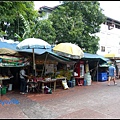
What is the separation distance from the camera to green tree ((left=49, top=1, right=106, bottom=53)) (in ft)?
53.5

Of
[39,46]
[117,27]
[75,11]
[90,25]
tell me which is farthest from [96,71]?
[117,27]

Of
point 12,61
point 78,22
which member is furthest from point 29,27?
point 12,61

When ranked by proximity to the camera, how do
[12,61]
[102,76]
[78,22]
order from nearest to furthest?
[12,61], [102,76], [78,22]

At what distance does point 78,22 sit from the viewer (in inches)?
643

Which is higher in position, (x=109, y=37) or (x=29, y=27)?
(x=109, y=37)

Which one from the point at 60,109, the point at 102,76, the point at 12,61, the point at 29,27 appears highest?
the point at 29,27

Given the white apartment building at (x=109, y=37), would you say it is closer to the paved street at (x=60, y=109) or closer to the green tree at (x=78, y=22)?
the green tree at (x=78, y=22)

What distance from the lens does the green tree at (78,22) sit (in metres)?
16.3

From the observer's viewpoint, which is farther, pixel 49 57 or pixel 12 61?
pixel 49 57

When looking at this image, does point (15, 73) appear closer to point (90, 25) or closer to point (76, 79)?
point (76, 79)

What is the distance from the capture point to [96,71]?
1490 cm

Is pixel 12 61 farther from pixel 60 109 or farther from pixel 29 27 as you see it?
pixel 29 27

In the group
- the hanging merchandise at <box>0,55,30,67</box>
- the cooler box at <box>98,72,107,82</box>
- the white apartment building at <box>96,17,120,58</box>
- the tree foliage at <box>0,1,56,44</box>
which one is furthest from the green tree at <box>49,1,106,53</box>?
the hanging merchandise at <box>0,55,30,67</box>

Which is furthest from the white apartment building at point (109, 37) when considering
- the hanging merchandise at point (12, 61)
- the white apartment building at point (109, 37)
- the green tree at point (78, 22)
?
the hanging merchandise at point (12, 61)
